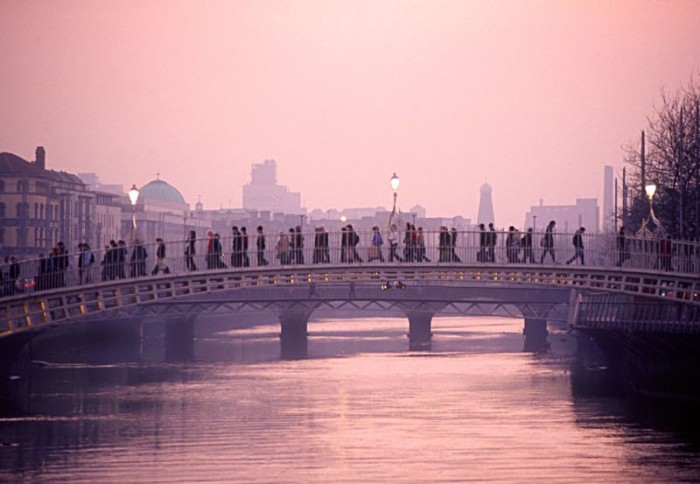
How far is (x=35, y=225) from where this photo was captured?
134 metres

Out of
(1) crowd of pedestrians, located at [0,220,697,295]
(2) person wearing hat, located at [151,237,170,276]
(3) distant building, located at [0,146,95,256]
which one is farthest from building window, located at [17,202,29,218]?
(2) person wearing hat, located at [151,237,170,276]

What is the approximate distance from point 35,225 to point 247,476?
9055cm

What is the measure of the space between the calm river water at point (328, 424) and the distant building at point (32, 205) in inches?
1387

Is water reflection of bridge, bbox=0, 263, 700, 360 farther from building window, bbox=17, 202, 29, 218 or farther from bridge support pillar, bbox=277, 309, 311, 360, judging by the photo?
building window, bbox=17, 202, 29, 218

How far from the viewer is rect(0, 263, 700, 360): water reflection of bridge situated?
56781mm

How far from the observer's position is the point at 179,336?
358 feet

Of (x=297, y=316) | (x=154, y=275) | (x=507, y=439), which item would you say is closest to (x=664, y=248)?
(x=507, y=439)

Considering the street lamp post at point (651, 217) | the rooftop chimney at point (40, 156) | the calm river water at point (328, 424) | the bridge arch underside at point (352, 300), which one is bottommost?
the calm river water at point (328, 424)

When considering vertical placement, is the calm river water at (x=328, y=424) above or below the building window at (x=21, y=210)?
below

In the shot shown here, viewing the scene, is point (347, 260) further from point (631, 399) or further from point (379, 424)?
point (631, 399)

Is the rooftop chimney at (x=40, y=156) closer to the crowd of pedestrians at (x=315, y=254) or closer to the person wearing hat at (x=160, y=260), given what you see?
the crowd of pedestrians at (x=315, y=254)

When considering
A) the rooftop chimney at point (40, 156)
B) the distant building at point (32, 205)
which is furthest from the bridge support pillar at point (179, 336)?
the rooftop chimney at point (40, 156)

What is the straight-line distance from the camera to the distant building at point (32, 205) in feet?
431

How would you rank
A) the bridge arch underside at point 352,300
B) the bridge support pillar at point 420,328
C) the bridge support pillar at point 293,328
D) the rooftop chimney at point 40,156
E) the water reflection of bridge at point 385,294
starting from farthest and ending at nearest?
1. the rooftop chimney at point 40,156
2. the bridge support pillar at point 420,328
3. the bridge support pillar at point 293,328
4. the bridge arch underside at point 352,300
5. the water reflection of bridge at point 385,294
